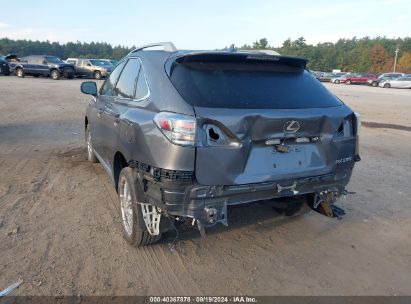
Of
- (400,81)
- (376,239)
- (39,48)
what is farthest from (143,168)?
(39,48)

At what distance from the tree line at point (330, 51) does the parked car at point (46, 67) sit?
57.6 meters

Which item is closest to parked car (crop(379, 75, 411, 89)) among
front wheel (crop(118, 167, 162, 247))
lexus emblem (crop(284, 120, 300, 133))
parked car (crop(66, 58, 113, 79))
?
parked car (crop(66, 58, 113, 79))

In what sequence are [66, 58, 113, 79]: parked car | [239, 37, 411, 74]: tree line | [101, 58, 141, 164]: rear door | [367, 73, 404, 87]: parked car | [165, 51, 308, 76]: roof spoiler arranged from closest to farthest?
[165, 51, 308, 76]: roof spoiler
[101, 58, 141, 164]: rear door
[66, 58, 113, 79]: parked car
[367, 73, 404, 87]: parked car
[239, 37, 411, 74]: tree line

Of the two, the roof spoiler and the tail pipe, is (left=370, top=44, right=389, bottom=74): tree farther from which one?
the roof spoiler

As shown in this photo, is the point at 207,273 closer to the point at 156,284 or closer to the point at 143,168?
the point at 156,284

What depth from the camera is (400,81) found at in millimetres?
42250

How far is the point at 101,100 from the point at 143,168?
213 cm

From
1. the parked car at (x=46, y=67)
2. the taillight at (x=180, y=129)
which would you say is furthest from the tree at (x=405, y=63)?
the taillight at (x=180, y=129)

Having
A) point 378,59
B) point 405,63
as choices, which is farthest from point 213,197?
point 378,59

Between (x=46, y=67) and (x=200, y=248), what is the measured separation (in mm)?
30602

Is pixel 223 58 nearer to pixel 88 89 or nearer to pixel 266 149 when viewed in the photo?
pixel 266 149

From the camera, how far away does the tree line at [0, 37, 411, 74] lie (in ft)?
313

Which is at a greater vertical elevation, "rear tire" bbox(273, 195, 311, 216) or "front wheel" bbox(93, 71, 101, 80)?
"front wheel" bbox(93, 71, 101, 80)

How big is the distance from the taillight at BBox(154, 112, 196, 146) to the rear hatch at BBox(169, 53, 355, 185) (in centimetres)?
5
